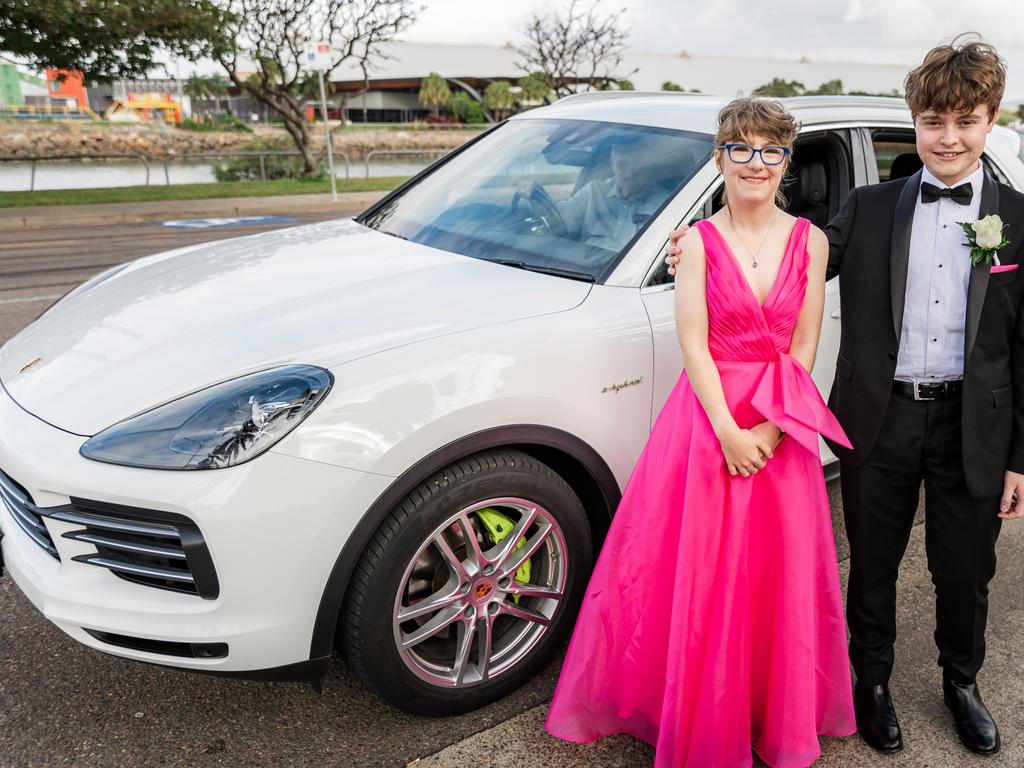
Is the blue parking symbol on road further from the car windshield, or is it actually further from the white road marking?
the car windshield

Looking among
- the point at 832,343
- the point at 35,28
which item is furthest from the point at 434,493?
the point at 35,28

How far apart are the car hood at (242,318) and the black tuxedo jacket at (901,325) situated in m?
0.79

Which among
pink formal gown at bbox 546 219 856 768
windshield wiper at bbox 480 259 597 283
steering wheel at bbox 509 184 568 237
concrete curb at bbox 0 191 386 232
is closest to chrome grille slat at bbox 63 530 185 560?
pink formal gown at bbox 546 219 856 768

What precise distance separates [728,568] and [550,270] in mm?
1145

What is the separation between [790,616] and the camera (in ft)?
7.17

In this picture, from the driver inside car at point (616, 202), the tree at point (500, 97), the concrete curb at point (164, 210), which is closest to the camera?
the driver inside car at point (616, 202)

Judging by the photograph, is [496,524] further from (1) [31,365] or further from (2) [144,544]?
(1) [31,365]

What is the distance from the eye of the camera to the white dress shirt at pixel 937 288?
2.19 meters

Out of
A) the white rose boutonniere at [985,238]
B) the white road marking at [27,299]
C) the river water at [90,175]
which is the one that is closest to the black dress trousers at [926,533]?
the white rose boutonniere at [985,238]

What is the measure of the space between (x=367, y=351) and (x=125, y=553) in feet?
2.56

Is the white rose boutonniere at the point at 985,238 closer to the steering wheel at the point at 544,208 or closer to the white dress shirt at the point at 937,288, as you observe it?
the white dress shirt at the point at 937,288

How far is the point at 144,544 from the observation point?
80.7 inches

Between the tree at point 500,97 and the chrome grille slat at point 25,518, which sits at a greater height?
the tree at point 500,97

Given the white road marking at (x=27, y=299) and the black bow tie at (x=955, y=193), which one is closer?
the black bow tie at (x=955, y=193)
